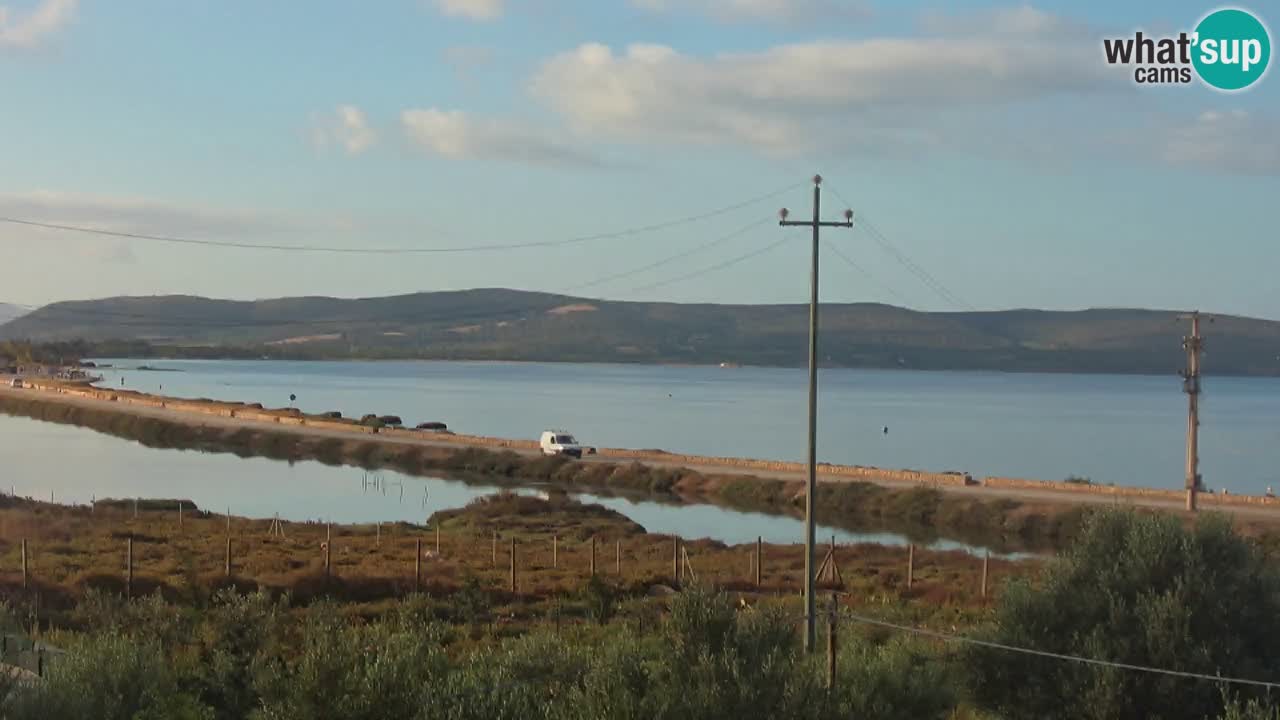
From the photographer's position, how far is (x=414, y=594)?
27156 mm

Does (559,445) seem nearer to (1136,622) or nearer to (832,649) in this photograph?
(832,649)

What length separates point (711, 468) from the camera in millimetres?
76188

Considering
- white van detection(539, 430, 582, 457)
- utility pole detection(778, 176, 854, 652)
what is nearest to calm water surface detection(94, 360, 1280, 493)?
white van detection(539, 430, 582, 457)

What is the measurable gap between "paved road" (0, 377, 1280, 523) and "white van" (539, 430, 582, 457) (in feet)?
3.14

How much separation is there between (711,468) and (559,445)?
10587mm

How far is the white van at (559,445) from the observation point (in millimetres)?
81062

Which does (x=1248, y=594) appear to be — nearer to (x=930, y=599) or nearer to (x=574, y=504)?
(x=930, y=599)

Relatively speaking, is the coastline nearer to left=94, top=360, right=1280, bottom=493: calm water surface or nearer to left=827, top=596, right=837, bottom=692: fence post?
left=827, top=596, right=837, bottom=692: fence post

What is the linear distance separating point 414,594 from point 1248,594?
16.4m

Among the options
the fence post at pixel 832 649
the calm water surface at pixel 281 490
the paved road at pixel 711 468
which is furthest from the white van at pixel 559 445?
the fence post at pixel 832 649

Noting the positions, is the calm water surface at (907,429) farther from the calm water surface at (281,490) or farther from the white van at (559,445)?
the calm water surface at (281,490)

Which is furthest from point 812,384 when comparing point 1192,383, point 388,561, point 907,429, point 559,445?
point 907,429

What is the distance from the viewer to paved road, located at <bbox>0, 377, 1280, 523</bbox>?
53.2 meters

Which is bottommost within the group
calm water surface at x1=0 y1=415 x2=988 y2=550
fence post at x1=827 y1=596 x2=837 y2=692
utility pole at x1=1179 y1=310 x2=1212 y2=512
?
calm water surface at x1=0 y1=415 x2=988 y2=550
